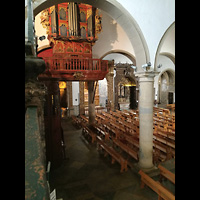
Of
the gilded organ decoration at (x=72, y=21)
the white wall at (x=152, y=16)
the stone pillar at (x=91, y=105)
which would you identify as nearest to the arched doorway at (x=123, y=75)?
the stone pillar at (x=91, y=105)

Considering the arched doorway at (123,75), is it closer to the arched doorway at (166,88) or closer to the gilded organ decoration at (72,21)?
the arched doorway at (166,88)

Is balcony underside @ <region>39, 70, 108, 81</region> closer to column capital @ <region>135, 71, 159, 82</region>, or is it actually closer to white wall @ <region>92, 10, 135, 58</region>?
white wall @ <region>92, 10, 135, 58</region>

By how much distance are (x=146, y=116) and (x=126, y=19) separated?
11.4ft

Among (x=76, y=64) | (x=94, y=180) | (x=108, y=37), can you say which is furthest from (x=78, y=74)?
(x=94, y=180)

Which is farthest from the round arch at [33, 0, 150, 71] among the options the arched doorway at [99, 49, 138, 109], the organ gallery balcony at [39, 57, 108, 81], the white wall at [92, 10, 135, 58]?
the arched doorway at [99, 49, 138, 109]

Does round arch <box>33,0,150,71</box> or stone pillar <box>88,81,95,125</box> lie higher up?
round arch <box>33,0,150,71</box>

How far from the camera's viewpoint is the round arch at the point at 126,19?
191 inches

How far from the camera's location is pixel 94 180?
17.9ft

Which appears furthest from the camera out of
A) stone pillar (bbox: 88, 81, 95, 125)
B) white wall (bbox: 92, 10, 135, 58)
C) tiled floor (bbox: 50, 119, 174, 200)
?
stone pillar (bbox: 88, 81, 95, 125)

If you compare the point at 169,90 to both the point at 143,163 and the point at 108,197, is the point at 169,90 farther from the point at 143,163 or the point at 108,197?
the point at 108,197

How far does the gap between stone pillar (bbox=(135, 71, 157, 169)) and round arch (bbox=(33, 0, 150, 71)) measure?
58 centimetres

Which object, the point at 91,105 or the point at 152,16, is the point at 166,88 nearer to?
the point at 91,105

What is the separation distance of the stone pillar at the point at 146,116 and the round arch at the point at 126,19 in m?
0.58

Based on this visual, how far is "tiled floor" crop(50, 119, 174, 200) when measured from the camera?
15.4 ft
